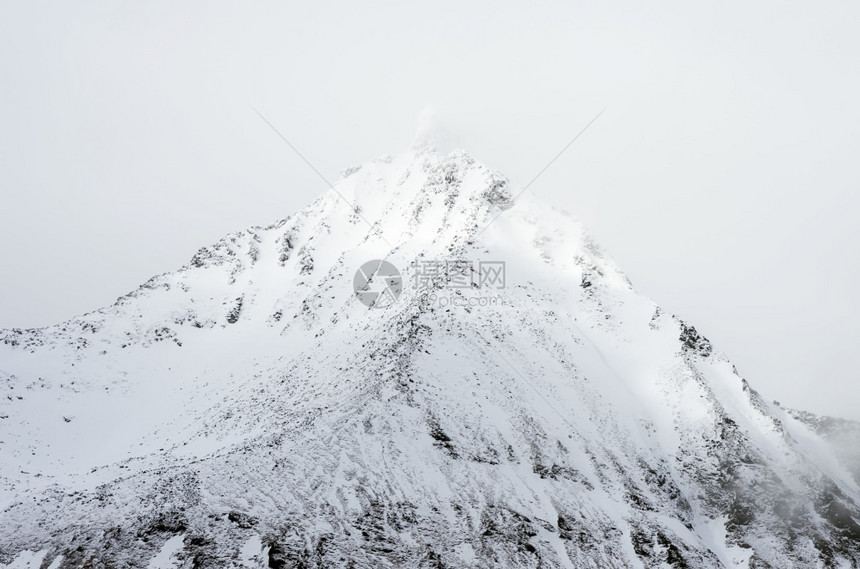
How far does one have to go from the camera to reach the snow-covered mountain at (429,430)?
2989 centimetres

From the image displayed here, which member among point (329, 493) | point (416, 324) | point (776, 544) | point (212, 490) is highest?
point (416, 324)

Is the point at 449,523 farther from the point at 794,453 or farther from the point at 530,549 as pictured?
the point at 794,453

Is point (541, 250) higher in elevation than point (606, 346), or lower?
higher

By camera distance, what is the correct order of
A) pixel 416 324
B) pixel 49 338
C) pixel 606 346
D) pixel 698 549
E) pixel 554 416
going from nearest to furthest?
pixel 698 549 < pixel 554 416 < pixel 416 324 < pixel 606 346 < pixel 49 338

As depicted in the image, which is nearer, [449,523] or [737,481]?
[449,523]

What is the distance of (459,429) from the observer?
40.7 meters

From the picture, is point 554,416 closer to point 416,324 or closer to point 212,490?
point 416,324

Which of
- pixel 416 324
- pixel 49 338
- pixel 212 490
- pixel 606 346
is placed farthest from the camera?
pixel 49 338

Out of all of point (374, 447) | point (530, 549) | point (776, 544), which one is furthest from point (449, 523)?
point (776, 544)

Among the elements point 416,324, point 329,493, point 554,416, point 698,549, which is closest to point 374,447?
point 329,493

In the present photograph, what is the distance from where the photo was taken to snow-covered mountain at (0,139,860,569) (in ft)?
98.1

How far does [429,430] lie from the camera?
1561 inches

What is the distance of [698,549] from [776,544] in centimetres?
820

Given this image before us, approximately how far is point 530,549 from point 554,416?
15526mm
